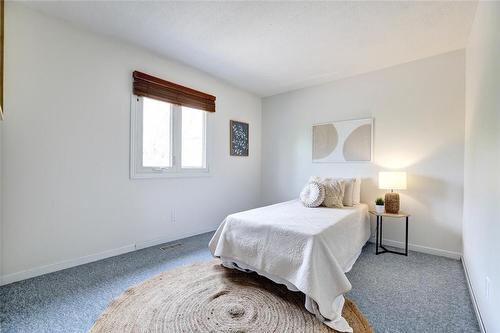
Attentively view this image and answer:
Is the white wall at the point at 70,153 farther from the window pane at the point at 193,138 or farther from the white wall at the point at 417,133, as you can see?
the white wall at the point at 417,133

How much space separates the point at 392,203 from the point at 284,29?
2312mm

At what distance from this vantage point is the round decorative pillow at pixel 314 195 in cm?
275

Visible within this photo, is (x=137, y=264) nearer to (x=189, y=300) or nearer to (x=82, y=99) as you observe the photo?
(x=189, y=300)

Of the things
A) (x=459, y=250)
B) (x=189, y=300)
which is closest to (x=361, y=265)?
(x=459, y=250)

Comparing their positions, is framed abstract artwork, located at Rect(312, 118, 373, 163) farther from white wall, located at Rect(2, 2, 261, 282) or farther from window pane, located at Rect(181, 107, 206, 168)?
white wall, located at Rect(2, 2, 261, 282)

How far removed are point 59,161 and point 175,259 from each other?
1489mm

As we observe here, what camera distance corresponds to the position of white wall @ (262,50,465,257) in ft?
8.68

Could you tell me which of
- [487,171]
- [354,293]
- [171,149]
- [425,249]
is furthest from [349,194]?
[171,149]

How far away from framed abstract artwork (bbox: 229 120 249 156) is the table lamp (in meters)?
2.20

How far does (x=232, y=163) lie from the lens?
394 cm

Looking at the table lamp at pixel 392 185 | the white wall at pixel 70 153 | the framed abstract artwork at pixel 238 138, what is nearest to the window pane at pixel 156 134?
the white wall at pixel 70 153

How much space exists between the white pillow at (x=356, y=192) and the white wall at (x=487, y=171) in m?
1.18

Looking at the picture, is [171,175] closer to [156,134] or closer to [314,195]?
[156,134]

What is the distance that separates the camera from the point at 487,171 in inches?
57.7
